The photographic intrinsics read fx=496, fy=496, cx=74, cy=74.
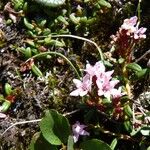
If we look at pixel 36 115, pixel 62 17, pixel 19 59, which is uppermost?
pixel 62 17

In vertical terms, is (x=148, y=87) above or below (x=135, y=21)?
below

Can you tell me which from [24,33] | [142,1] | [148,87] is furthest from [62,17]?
[148,87]

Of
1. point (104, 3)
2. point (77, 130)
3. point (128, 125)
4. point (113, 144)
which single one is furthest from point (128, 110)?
point (104, 3)

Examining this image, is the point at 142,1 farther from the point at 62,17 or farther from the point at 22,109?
the point at 22,109

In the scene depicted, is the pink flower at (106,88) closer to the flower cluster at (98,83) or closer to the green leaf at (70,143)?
the flower cluster at (98,83)

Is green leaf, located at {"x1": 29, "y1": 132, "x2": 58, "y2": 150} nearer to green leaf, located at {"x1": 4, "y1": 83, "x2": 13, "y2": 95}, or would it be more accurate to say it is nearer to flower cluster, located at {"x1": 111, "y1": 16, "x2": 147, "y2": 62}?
green leaf, located at {"x1": 4, "y1": 83, "x2": 13, "y2": 95}

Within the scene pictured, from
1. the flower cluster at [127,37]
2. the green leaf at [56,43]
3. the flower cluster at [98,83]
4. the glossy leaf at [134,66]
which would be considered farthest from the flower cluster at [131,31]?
the green leaf at [56,43]
